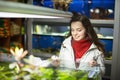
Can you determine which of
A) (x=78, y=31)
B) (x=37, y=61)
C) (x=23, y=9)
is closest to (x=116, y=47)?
(x=78, y=31)

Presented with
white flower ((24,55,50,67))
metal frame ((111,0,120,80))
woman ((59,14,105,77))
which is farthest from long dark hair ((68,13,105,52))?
white flower ((24,55,50,67))

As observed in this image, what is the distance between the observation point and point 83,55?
273cm

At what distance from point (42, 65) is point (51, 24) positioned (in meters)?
2.31

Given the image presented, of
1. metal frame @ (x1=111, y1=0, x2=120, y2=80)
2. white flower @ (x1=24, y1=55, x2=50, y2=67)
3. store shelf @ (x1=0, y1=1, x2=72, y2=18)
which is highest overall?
store shelf @ (x1=0, y1=1, x2=72, y2=18)

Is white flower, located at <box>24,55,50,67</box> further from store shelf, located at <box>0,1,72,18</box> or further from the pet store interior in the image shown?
the pet store interior

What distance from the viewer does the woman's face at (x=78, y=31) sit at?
279 cm

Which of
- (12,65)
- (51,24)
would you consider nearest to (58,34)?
(51,24)

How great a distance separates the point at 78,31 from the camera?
280cm

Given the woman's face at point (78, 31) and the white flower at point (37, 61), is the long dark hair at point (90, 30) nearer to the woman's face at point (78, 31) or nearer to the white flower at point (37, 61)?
the woman's face at point (78, 31)

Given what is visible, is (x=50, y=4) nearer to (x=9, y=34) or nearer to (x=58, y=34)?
(x=58, y=34)

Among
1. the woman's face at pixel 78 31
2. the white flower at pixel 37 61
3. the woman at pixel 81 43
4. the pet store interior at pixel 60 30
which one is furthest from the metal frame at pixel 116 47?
the white flower at pixel 37 61

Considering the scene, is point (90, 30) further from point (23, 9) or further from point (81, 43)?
point (23, 9)

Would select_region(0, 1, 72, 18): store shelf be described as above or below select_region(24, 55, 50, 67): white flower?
above

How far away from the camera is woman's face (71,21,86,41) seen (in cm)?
279
